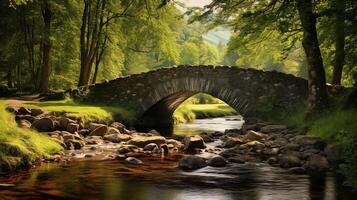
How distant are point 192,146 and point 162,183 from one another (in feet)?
21.4

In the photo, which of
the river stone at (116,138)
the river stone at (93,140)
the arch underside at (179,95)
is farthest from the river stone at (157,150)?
the arch underside at (179,95)

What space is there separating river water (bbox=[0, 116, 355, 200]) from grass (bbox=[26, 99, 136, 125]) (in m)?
8.78

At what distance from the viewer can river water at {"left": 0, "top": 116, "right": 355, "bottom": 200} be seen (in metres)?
10.7

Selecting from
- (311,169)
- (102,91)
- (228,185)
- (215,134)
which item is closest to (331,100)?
(215,134)

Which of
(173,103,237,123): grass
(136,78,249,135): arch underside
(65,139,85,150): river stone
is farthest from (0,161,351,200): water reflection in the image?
(173,103,237,123): grass

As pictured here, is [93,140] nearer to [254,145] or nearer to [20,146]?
[20,146]

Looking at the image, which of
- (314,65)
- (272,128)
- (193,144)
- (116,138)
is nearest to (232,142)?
(193,144)

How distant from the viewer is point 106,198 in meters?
10.3

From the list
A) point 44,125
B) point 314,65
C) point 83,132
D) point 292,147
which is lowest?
point 292,147

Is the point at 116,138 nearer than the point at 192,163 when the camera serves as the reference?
No

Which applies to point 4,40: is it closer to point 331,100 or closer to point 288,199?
point 331,100

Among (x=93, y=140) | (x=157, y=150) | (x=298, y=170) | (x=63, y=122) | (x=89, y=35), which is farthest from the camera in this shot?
(x=89, y=35)

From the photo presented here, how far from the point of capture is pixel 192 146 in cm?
1852

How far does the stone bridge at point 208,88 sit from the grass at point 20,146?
11478 millimetres
